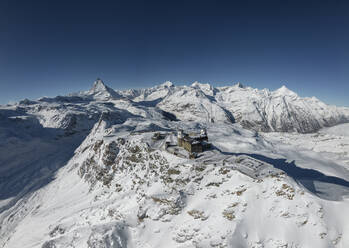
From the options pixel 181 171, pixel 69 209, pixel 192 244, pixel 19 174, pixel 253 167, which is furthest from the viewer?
pixel 19 174

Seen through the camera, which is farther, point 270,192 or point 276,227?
point 270,192

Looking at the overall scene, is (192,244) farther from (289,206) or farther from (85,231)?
(85,231)

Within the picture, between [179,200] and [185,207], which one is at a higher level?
[179,200]

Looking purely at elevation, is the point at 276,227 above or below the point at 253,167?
below

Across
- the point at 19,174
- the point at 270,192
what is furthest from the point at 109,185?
the point at 19,174

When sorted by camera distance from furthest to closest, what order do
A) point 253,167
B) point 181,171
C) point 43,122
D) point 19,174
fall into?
point 43,122, point 19,174, point 181,171, point 253,167

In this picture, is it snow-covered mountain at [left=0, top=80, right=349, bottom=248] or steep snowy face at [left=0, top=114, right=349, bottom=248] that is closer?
steep snowy face at [left=0, top=114, right=349, bottom=248]

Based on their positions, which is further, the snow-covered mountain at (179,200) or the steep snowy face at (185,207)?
the snow-covered mountain at (179,200)

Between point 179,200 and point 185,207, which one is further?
point 179,200

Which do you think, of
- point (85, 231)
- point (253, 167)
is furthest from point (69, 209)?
point (253, 167)

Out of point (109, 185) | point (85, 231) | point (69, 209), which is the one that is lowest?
point (69, 209)
